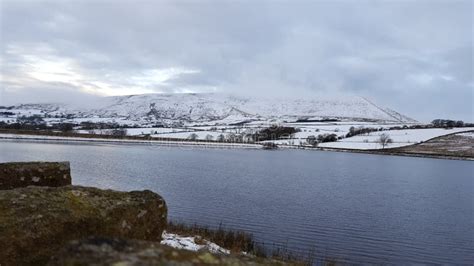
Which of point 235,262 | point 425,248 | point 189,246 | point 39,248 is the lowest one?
point 425,248

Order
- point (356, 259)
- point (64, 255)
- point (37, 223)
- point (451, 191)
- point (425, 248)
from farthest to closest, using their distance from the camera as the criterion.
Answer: point (451, 191) → point (425, 248) → point (356, 259) → point (37, 223) → point (64, 255)

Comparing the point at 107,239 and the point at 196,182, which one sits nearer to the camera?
the point at 107,239

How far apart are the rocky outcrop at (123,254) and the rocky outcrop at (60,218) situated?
2391 millimetres

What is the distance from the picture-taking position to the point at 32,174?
10.6 metres

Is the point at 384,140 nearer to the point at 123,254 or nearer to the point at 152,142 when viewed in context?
the point at 152,142

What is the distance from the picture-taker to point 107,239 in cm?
424

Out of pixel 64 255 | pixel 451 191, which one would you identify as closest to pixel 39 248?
pixel 64 255

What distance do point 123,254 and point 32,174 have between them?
7.53 m

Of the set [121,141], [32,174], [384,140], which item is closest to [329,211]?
[32,174]

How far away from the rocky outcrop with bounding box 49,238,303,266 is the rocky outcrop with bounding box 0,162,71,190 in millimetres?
6783

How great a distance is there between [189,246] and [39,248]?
6.95 meters

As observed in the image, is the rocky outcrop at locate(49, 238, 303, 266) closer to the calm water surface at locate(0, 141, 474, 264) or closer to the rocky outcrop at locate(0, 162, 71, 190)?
the rocky outcrop at locate(0, 162, 71, 190)

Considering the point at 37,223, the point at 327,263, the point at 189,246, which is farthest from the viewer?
the point at 327,263

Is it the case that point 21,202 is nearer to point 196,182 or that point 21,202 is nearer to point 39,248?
point 39,248
